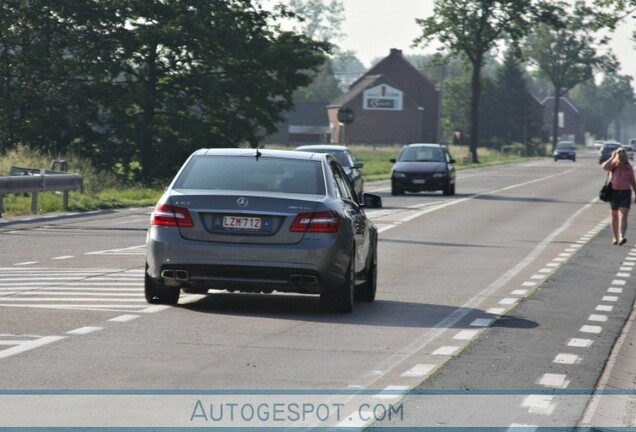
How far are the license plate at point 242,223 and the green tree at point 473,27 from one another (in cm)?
9291

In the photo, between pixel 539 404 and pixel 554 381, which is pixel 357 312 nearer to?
pixel 554 381

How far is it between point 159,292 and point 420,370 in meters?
4.43

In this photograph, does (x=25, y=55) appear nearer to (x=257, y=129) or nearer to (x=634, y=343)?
(x=257, y=129)

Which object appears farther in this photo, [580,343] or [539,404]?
[580,343]

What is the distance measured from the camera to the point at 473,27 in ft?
355

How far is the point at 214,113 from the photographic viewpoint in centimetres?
5116

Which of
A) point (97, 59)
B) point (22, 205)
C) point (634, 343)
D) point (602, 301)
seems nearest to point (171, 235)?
point (634, 343)

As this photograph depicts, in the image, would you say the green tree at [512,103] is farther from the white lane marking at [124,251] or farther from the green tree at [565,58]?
the white lane marking at [124,251]

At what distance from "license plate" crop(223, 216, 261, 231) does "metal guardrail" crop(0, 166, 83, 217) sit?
52.4ft

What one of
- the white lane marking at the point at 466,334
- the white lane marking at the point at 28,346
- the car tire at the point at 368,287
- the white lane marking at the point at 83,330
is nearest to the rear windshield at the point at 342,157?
the car tire at the point at 368,287

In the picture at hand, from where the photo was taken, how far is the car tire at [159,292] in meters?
14.2

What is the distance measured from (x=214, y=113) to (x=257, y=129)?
1679mm

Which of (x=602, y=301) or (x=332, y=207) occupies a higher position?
(x=332, y=207)

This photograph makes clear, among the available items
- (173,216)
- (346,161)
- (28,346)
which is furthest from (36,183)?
(28,346)
